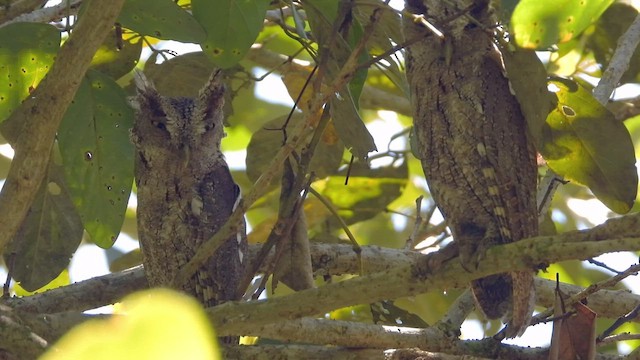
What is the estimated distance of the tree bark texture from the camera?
8.45ft

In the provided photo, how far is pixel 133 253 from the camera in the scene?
12.6 feet

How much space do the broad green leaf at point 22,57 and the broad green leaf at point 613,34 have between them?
265 centimetres

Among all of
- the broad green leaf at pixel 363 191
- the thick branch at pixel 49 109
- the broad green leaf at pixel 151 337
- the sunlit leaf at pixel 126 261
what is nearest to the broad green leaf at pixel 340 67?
the thick branch at pixel 49 109

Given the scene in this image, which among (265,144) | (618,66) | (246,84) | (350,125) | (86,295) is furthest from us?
(246,84)

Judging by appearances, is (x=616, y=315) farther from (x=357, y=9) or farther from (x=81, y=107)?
(x=81, y=107)

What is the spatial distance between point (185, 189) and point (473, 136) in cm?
116

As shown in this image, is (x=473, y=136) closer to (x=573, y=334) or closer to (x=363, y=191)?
(x=573, y=334)

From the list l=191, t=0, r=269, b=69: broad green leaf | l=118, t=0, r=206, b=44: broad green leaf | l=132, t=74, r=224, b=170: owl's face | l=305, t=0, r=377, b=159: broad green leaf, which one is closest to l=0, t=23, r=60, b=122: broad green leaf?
l=118, t=0, r=206, b=44: broad green leaf

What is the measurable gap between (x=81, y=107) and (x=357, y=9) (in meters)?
0.84

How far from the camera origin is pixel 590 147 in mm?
2275

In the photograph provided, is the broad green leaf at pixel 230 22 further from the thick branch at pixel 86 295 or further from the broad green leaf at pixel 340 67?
the thick branch at pixel 86 295

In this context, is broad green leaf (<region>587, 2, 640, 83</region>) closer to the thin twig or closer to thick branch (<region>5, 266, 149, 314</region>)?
the thin twig

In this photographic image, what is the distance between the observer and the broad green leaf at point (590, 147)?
7.29 ft

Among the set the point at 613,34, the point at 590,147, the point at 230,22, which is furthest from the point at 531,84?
the point at 613,34
